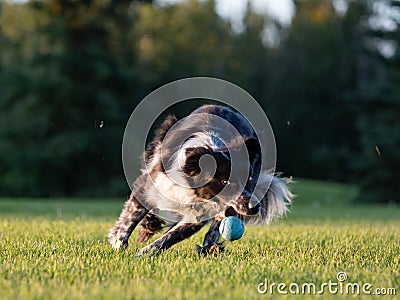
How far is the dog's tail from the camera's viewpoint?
6.56 m

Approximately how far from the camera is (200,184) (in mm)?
5848

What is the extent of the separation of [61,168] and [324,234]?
69.5 ft

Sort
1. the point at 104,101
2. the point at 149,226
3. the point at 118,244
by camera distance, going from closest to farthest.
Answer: the point at 118,244 < the point at 149,226 < the point at 104,101

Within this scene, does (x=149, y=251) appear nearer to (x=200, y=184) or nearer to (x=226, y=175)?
(x=200, y=184)

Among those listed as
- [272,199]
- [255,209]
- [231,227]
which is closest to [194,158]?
[231,227]

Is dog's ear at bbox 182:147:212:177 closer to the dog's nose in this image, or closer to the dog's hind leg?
the dog's nose

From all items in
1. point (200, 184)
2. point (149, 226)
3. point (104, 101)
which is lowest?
point (149, 226)

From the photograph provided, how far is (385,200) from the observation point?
26250 mm

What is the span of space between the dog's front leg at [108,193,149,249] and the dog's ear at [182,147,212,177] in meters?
1.09

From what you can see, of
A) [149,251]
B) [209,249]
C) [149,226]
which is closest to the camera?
[149,251]

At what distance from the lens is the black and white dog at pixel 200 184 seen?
5.79 metres

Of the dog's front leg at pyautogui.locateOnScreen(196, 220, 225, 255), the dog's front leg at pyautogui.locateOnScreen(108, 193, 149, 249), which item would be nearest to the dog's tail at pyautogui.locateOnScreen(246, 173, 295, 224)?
the dog's front leg at pyautogui.locateOnScreen(196, 220, 225, 255)

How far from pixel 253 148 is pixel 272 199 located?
2.47 feet

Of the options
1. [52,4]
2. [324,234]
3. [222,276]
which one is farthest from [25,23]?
[222,276]
